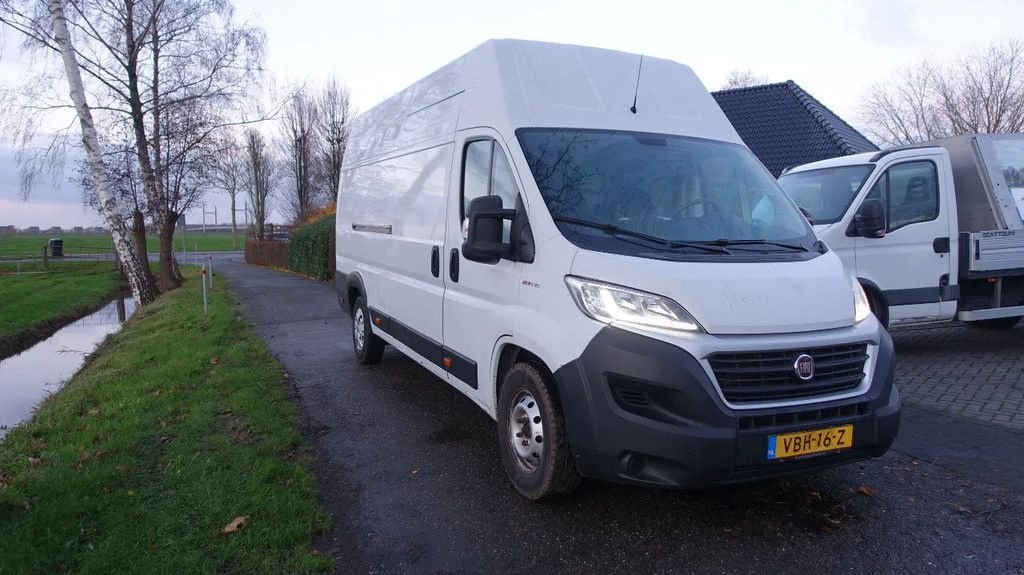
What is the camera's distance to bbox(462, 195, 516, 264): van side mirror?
4004mm

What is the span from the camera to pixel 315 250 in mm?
24062

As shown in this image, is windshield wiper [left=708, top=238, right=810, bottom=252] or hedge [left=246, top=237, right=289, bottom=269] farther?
hedge [left=246, top=237, right=289, bottom=269]

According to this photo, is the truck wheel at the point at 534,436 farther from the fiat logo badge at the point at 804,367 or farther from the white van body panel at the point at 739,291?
the fiat logo badge at the point at 804,367

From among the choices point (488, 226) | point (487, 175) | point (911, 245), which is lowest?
point (911, 245)

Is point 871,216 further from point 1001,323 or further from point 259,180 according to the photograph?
point 259,180

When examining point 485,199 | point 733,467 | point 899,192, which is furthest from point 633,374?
point 899,192

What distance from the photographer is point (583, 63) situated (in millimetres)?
4848

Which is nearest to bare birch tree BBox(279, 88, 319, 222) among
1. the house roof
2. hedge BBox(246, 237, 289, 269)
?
hedge BBox(246, 237, 289, 269)

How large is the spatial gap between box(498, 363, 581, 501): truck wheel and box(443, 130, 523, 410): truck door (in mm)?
302

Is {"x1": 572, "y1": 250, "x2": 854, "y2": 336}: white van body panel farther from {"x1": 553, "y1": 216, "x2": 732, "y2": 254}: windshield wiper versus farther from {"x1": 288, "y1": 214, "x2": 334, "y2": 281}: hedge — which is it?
{"x1": 288, "y1": 214, "x2": 334, "y2": 281}: hedge

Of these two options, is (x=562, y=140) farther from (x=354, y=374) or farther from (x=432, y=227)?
(x=354, y=374)

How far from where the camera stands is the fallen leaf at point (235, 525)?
3701mm

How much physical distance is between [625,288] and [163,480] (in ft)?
10.7

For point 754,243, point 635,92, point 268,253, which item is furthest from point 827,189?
point 268,253
